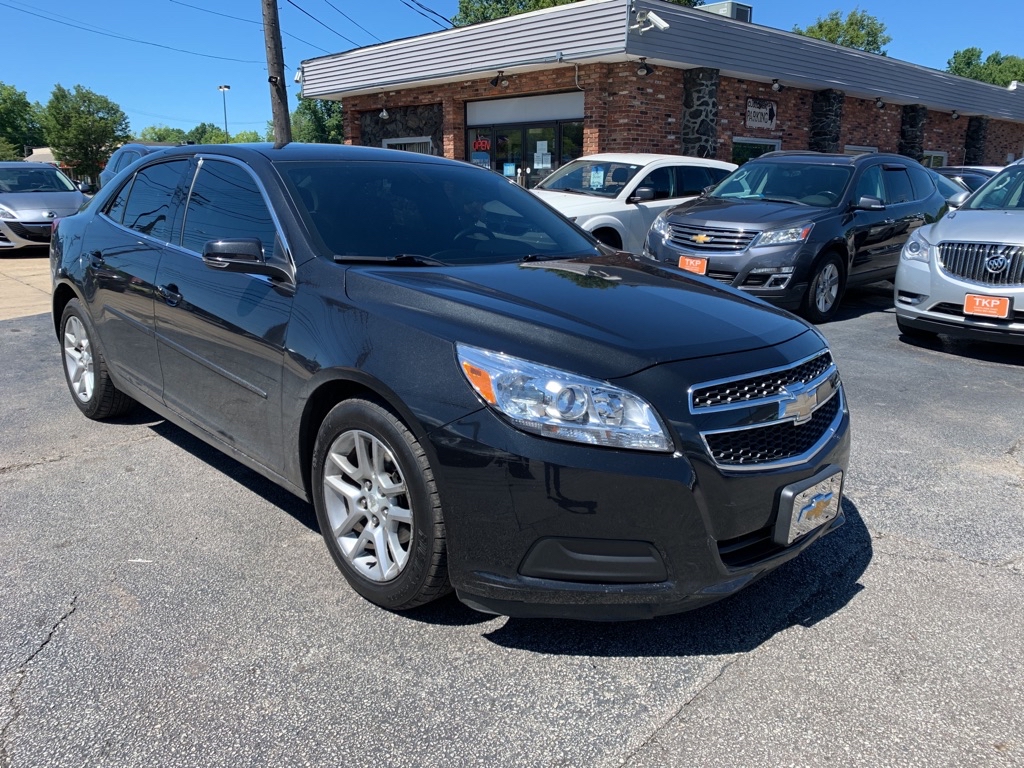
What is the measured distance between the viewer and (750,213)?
8234mm

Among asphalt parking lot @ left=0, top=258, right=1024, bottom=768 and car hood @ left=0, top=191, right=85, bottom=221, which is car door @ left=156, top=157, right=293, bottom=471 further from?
car hood @ left=0, top=191, right=85, bottom=221

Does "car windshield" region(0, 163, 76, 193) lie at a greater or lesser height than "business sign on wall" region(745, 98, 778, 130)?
lesser

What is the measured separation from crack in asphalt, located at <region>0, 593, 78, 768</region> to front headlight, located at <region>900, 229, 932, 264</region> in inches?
272

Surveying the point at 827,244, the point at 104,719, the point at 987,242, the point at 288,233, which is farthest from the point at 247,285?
the point at 827,244

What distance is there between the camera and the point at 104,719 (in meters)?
2.27

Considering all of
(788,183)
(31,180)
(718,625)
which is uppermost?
(31,180)

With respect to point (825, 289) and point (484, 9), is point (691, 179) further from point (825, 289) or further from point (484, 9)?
point (484, 9)

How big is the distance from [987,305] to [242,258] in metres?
5.89

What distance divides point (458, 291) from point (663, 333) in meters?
0.73

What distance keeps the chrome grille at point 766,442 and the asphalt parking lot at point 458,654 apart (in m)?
0.65

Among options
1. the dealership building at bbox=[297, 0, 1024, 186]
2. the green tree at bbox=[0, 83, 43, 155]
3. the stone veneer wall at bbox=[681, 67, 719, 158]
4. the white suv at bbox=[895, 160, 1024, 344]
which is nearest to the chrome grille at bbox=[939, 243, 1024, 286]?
the white suv at bbox=[895, 160, 1024, 344]

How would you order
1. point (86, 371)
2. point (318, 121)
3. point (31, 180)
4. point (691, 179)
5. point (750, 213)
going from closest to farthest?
point (86, 371), point (750, 213), point (691, 179), point (31, 180), point (318, 121)

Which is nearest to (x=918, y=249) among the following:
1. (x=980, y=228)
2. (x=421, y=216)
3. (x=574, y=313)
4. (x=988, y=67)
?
(x=980, y=228)

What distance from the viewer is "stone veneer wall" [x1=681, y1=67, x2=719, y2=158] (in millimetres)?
15797
